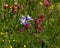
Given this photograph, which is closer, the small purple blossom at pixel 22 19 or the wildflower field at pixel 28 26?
the wildflower field at pixel 28 26

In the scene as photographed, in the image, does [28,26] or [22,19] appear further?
[22,19]

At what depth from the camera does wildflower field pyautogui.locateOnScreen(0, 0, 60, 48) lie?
387cm

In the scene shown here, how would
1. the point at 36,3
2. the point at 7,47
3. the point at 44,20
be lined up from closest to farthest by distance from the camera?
the point at 7,47
the point at 44,20
the point at 36,3

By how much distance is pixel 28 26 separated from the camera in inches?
156

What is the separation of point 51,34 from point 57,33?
0.10 metres

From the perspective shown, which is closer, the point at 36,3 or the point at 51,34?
the point at 51,34

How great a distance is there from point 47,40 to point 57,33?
261mm

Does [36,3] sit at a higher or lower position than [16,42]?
higher

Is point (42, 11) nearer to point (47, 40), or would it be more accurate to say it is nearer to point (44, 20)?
point (44, 20)

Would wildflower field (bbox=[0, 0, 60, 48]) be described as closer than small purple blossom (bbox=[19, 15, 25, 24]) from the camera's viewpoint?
Yes

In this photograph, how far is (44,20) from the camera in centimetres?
433

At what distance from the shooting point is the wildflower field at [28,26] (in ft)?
12.7

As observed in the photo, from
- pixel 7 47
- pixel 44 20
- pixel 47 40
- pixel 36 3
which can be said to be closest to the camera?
pixel 7 47

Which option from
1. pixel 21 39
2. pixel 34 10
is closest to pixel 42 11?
pixel 34 10
